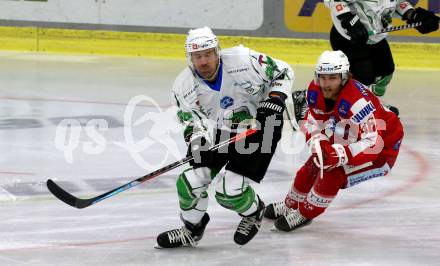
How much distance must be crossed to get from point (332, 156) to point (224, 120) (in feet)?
1.51

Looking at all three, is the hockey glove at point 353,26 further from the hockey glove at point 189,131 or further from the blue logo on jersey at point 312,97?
the hockey glove at point 189,131

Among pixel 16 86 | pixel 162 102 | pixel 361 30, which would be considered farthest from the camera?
pixel 16 86

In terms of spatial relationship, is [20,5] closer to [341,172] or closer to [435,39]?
[435,39]

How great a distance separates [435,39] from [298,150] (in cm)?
318

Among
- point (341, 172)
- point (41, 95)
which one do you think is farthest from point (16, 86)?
point (341, 172)

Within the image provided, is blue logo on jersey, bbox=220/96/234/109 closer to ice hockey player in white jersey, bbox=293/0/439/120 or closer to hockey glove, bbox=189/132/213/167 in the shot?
hockey glove, bbox=189/132/213/167

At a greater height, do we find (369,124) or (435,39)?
(369,124)

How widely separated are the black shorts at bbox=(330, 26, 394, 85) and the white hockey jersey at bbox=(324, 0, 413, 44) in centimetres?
6

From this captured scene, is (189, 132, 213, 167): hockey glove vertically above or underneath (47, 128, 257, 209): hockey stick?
above

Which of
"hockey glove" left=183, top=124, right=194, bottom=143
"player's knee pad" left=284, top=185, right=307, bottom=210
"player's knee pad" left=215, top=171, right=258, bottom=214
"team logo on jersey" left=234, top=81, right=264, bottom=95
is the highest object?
"team logo on jersey" left=234, top=81, right=264, bottom=95

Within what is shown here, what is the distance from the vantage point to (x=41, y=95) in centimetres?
773

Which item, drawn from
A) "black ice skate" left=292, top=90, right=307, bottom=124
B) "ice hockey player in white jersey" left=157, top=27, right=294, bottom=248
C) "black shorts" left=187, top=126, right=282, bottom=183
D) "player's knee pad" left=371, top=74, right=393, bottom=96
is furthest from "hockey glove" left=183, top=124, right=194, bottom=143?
"player's knee pad" left=371, top=74, right=393, bottom=96

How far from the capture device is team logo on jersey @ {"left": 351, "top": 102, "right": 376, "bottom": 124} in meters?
4.27

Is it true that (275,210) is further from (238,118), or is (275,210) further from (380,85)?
(380,85)
